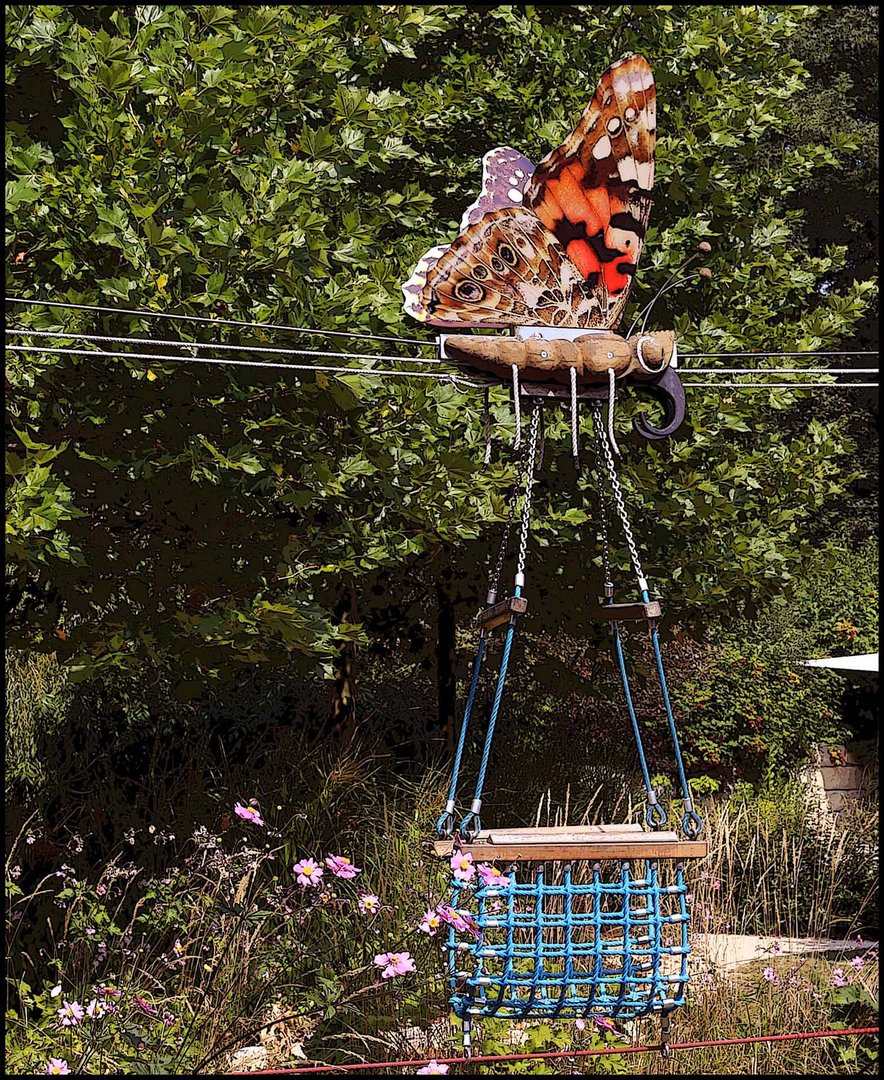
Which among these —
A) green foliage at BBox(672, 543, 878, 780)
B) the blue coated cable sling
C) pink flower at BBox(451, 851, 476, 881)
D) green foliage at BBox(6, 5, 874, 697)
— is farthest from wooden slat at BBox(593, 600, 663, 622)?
green foliage at BBox(672, 543, 878, 780)

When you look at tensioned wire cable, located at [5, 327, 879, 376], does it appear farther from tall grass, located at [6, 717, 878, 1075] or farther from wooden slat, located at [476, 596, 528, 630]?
tall grass, located at [6, 717, 878, 1075]

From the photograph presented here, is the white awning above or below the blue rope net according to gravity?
below

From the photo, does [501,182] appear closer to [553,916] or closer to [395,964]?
[553,916]

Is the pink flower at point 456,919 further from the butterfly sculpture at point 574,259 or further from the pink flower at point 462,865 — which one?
the butterfly sculpture at point 574,259

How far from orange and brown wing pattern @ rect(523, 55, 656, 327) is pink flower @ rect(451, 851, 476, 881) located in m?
1.48

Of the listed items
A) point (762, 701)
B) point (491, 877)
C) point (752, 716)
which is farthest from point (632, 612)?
point (762, 701)

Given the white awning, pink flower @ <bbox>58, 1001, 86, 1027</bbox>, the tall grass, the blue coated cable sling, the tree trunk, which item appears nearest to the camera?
the blue coated cable sling

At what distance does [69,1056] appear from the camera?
173 inches

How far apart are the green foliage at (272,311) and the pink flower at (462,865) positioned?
5.91 ft

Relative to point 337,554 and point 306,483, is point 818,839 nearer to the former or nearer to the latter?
point 337,554

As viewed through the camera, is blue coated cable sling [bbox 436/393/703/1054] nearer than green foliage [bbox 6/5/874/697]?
Yes

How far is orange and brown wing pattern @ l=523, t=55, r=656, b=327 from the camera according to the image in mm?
3197

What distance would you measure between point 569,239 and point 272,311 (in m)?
1.52

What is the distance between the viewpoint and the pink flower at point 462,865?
2.81 metres
